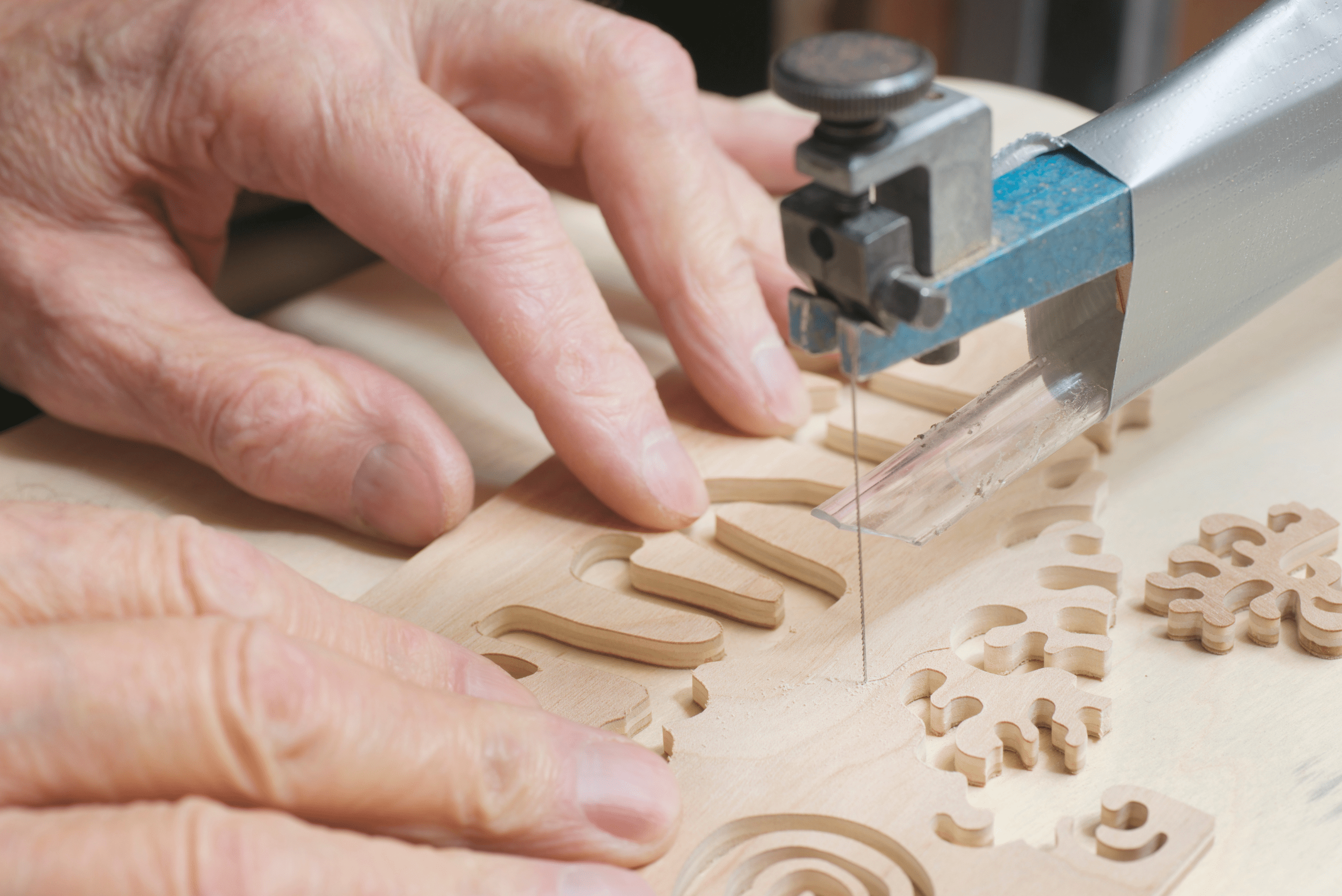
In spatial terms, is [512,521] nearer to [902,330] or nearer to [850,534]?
[850,534]

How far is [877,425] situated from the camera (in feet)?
4.27

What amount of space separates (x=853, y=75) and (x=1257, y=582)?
61cm

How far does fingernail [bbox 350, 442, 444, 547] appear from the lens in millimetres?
1171

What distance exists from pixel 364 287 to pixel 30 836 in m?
1.05

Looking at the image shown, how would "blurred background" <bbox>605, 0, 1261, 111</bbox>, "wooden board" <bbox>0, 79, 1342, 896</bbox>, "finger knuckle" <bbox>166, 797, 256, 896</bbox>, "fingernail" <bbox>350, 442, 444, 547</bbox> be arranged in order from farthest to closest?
A: "blurred background" <bbox>605, 0, 1261, 111</bbox>, "fingernail" <bbox>350, 442, 444, 547</bbox>, "wooden board" <bbox>0, 79, 1342, 896</bbox>, "finger knuckle" <bbox>166, 797, 256, 896</bbox>

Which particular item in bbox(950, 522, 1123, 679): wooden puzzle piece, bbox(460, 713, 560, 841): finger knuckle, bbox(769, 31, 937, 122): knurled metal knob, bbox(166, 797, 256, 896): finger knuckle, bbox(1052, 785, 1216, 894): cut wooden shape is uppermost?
bbox(769, 31, 937, 122): knurled metal knob

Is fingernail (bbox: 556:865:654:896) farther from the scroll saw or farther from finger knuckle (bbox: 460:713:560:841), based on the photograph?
the scroll saw

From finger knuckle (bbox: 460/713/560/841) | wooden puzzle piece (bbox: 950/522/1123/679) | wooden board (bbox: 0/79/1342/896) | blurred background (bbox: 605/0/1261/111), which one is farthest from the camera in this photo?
blurred background (bbox: 605/0/1261/111)

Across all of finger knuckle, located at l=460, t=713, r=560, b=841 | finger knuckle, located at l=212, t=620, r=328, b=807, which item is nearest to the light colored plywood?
finger knuckle, located at l=460, t=713, r=560, b=841

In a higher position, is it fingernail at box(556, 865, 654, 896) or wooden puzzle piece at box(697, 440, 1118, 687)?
fingernail at box(556, 865, 654, 896)

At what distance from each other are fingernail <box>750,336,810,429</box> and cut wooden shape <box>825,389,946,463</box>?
3cm

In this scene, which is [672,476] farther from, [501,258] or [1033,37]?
[1033,37]

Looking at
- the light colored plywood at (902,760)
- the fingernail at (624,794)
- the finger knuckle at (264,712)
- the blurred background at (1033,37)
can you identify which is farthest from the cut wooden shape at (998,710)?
the blurred background at (1033,37)

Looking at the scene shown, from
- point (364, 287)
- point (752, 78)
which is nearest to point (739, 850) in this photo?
point (364, 287)
